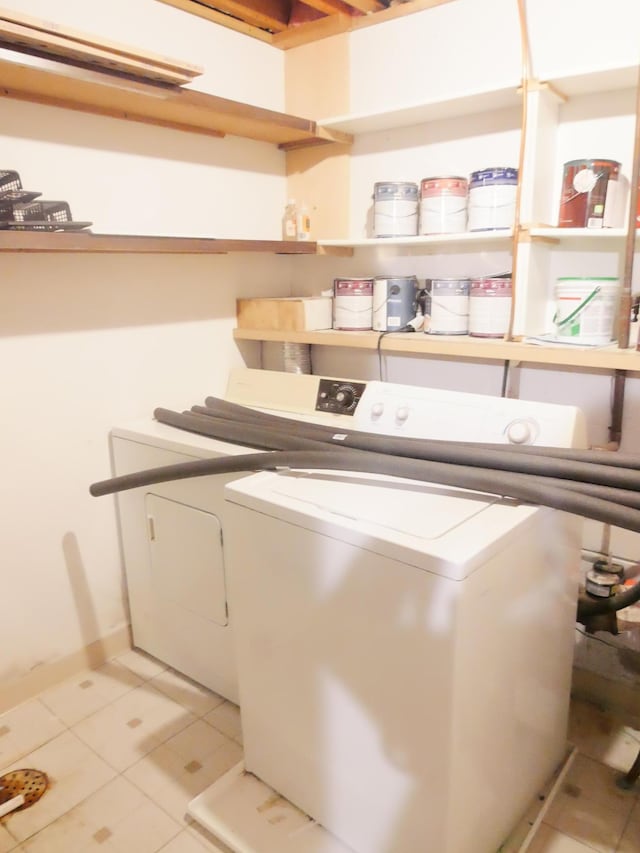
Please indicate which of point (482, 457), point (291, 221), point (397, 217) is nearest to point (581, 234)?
point (397, 217)

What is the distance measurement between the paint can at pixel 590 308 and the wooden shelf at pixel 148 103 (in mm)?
1086

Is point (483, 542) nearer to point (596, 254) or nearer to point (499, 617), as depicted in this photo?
point (499, 617)

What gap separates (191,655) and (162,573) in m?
0.28

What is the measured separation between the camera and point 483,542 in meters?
1.13

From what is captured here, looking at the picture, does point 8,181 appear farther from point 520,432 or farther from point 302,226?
point 520,432

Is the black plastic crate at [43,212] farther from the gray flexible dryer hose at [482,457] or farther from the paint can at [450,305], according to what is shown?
the paint can at [450,305]

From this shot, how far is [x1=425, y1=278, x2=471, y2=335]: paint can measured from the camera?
1.93 metres

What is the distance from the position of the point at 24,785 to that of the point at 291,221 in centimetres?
201

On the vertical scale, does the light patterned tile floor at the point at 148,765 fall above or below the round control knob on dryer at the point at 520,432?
below

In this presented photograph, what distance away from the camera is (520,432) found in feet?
4.88

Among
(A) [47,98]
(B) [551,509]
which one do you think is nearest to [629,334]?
(B) [551,509]

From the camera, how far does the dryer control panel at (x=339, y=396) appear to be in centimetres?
198

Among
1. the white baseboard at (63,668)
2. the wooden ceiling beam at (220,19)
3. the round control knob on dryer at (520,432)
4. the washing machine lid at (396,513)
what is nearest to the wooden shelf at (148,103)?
the wooden ceiling beam at (220,19)

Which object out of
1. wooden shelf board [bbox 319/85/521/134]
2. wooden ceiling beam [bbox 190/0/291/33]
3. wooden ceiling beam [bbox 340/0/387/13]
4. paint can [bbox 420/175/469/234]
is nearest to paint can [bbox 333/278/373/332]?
paint can [bbox 420/175/469/234]
